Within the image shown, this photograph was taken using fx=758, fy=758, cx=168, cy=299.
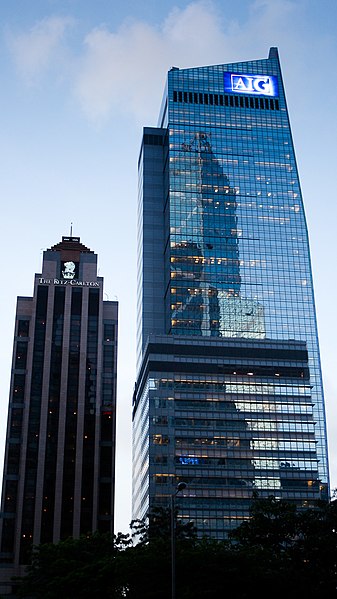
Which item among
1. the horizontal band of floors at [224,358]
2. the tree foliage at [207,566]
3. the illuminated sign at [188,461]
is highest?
the horizontal band of floors at [224,358]

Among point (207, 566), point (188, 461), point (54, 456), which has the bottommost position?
point (207, 566)

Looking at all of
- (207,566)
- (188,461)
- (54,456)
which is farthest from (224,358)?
(207,566)

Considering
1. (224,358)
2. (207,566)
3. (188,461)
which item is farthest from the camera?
(224,358)

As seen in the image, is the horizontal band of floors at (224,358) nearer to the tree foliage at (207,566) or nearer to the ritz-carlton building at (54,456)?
the ritz-carlton building at (54,456)

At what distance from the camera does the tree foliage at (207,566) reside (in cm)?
7475

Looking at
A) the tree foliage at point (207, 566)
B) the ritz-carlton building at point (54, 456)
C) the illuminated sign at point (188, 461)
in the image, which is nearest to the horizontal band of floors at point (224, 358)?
the ritz-carlton building at point (54, 456)

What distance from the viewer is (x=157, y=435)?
18000cm

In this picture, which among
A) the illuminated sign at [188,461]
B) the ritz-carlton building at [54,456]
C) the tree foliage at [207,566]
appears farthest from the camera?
the ritz-carlton building at [54,456]

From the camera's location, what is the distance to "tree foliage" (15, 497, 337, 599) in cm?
7475

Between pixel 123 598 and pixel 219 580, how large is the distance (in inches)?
524

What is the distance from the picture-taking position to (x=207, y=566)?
74312mm

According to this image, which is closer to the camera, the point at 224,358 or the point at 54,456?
the point at 54,456

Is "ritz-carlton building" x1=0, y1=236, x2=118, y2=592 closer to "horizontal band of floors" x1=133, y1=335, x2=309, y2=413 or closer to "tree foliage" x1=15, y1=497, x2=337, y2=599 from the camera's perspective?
"horizontal band of floors" x1=133, y1=335, x2=309, y2=413

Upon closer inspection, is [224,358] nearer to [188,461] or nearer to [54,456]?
[188,461]
